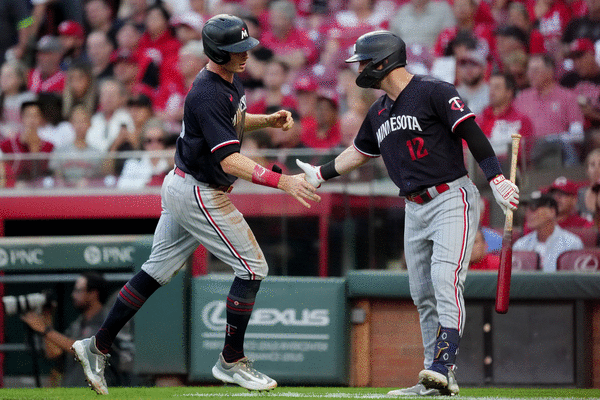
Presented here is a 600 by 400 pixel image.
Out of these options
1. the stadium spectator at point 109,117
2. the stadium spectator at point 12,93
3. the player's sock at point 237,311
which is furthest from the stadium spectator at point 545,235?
the stadium spectator at point 12,93

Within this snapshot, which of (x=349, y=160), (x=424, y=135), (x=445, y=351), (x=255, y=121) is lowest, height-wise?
(x=445, y=351)

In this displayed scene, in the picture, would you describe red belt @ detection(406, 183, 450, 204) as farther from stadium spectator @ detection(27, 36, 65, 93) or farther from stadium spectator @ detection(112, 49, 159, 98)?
stadium spectator @ detection(27, 36, 65, 93)

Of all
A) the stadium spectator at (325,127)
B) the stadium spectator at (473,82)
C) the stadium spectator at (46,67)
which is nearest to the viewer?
the stadium spectator at (325,127)

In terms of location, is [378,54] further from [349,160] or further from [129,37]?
[129,37]

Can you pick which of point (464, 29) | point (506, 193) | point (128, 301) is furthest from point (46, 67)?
point (506, 193)

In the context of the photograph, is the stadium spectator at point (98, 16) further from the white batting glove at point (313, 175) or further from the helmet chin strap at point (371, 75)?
the helmet chin strap at point (371, 75)

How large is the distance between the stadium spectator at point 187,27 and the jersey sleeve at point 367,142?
538 centimetres

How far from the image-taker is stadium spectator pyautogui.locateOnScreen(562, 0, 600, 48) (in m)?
7.87

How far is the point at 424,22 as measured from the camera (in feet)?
29.3

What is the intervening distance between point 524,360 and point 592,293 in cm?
64

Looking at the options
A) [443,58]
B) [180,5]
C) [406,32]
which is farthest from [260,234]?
[180,5]

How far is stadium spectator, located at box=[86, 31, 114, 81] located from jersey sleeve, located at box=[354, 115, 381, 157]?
5.78 m

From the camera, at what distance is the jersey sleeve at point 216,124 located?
3.88 meters

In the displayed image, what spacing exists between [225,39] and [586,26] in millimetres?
5205
